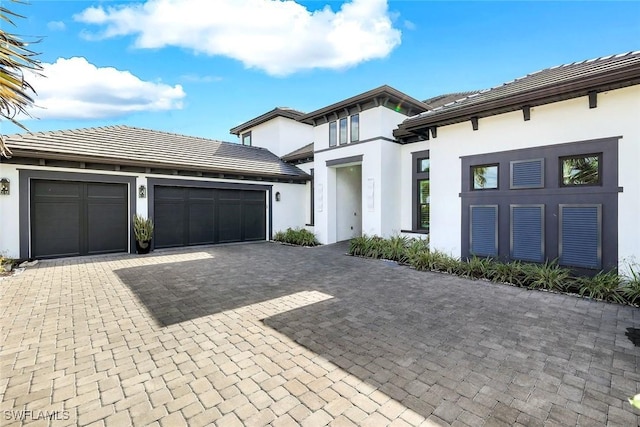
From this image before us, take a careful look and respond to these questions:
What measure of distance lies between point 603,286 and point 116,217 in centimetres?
1318

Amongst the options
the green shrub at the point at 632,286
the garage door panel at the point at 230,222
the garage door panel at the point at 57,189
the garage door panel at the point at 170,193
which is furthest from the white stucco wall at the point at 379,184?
the garage door panel at the point at 57,189

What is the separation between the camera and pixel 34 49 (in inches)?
122

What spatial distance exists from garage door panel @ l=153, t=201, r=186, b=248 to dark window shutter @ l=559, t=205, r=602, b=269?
1183 centimetres

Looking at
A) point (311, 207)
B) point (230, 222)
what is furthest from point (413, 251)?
point (230, 222)

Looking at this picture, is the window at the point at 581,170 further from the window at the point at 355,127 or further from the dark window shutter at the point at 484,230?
the window at the point at 355,127

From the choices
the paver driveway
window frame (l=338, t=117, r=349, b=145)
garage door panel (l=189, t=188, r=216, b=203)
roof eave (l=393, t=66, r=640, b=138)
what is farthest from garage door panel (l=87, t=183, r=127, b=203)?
roof eave (l=393, t=66, r=640, b=138)

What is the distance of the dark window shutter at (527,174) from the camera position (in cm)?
647

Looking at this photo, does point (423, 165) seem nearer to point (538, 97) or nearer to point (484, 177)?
point (484, 177)

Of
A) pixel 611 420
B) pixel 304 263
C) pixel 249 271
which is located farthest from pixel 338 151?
pixel 611 420

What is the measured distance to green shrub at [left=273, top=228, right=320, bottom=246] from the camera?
12266 mm

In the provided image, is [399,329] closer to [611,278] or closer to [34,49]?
[611,278]

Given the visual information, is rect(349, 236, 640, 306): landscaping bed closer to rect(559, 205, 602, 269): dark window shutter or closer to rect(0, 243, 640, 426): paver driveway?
rect(559, 205, 602, 269): dark window shutter

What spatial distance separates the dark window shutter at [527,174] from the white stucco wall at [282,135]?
461 inches

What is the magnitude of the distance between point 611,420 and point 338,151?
10640 millimetres
